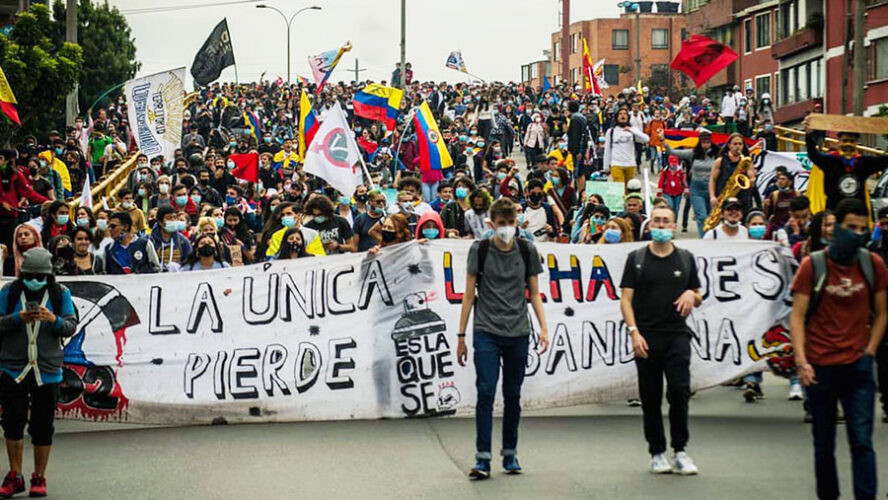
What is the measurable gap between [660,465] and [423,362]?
10.0ft

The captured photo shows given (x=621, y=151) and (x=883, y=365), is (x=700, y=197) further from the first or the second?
(x=883, y=365)

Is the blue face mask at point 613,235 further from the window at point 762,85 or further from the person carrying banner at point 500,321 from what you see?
the window at point 762,85

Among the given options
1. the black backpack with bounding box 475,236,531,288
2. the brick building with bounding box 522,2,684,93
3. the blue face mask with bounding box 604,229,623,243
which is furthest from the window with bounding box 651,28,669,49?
the black backpack with bounding box 475,236,531,288

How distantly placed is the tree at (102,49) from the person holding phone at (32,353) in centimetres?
5707

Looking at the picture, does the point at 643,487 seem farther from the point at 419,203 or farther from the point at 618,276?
the point at 419,203

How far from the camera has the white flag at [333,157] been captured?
742 inches

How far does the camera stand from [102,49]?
225 feet

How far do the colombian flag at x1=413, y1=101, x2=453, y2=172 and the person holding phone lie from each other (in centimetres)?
1393

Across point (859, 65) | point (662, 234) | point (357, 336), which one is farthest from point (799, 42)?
point (662, 234)

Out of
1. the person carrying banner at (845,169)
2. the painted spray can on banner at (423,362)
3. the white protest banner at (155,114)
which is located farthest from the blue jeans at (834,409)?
the white protest banner at (155,114)

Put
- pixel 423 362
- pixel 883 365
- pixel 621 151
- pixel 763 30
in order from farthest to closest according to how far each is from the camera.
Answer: pixel 763 30, pixel 621 151, pixel 423 362, pixel 883 365

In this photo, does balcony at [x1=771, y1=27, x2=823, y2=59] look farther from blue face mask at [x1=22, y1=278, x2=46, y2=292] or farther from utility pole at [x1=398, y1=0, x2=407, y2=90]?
blue face mask at [x1=22, y1=278, x2=46, y2=292]

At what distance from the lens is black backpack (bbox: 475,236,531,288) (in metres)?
9.54

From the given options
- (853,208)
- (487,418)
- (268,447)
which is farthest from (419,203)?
(853,208)
